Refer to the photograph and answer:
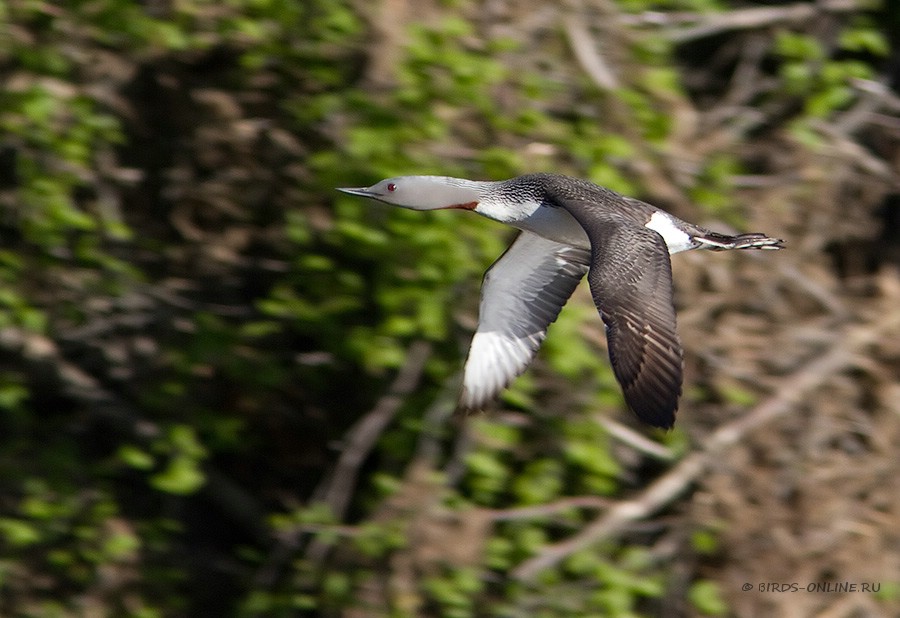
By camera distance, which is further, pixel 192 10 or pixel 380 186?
pixel 192 10

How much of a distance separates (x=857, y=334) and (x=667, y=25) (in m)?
1.77

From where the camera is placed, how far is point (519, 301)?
5.96m

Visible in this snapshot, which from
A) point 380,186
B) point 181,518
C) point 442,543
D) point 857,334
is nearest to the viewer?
point 380,186


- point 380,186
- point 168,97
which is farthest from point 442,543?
point 168,97

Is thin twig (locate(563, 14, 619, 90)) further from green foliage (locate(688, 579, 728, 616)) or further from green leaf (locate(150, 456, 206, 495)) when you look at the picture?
green leaf (locate(150, 456, 206, 495))

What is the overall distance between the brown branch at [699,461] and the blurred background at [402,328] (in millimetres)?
13

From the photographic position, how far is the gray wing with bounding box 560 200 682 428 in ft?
15.0

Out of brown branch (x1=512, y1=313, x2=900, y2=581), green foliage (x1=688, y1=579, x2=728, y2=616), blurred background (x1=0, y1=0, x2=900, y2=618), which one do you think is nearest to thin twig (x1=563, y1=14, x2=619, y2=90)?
blurred background (x1=0, y1=0, x2=900, y2=618)

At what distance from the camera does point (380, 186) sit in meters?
5.62

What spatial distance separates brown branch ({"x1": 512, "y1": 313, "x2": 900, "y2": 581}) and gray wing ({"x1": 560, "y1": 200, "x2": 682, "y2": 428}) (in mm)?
1857

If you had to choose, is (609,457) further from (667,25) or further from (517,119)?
(667,25)

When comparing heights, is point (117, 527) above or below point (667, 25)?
below

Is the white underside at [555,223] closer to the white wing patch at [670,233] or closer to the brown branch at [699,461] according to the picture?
the white wing patch at [670,233]

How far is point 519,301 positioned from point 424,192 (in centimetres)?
65
